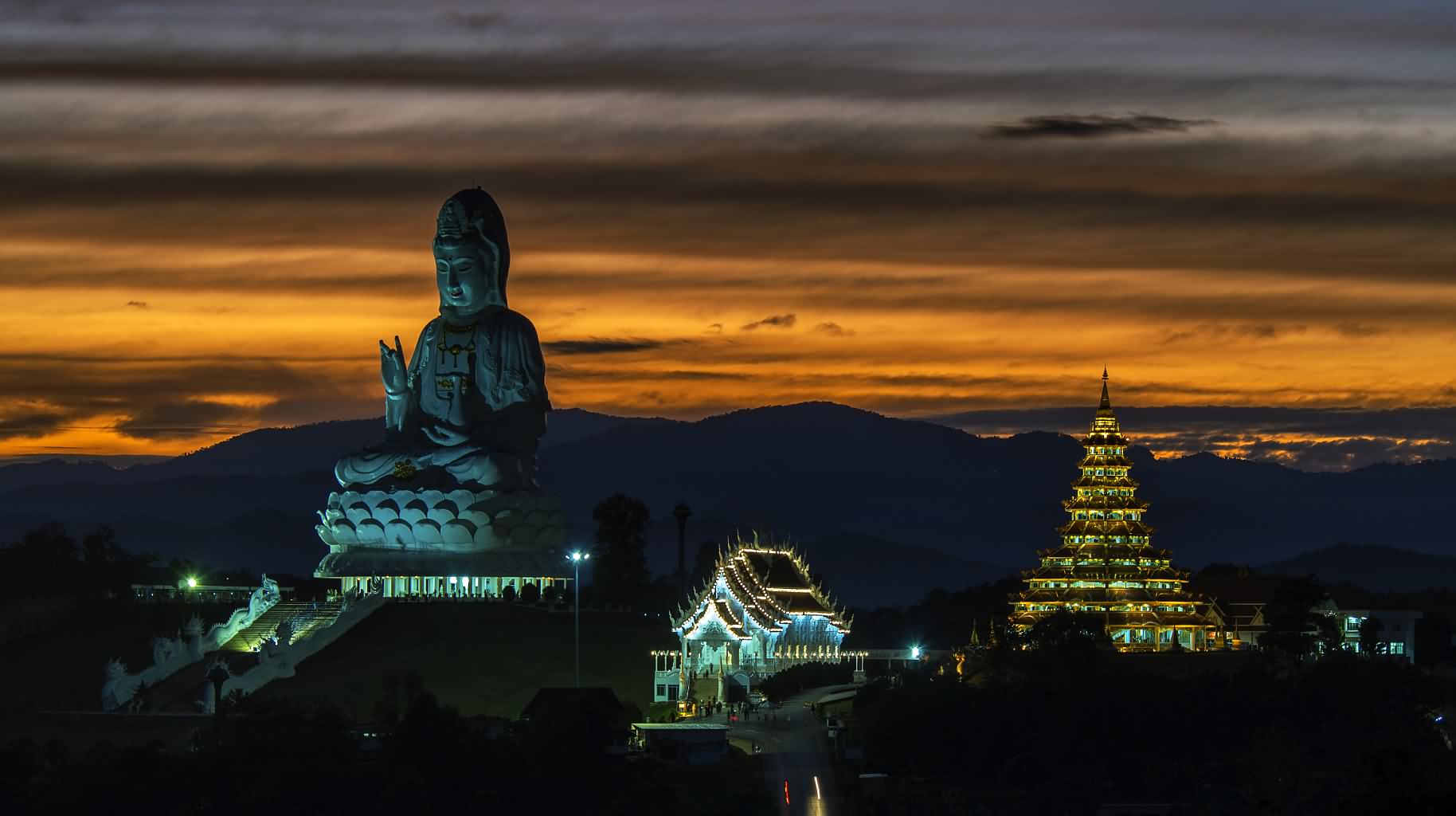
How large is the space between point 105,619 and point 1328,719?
3774 centimetres

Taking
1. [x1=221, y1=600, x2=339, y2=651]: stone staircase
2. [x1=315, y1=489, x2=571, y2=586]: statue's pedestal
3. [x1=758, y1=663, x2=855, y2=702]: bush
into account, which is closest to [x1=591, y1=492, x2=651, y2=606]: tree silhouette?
[x1=315, y1=489, x2=571, y2=586]: statue's pedestal

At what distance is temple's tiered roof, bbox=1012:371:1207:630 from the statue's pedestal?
15.5 metres

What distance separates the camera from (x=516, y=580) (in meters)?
97.2

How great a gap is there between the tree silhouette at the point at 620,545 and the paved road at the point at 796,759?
26897 millimetres

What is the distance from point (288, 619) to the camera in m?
91.6

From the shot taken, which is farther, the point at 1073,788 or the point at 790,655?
the point at 790,655

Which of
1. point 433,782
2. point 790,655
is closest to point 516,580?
point 790,655

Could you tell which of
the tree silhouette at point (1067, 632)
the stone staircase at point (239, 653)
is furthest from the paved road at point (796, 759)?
the stone staircase at point (239, 653)

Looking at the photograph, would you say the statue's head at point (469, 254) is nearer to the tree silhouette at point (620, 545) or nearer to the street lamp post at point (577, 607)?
the street lamp post at point (577, 607)

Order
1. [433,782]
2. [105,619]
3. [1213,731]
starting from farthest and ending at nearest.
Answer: [105,619], [1213,731], [433,782]

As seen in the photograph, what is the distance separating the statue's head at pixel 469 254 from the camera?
99.7m

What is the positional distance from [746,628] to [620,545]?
888 inches

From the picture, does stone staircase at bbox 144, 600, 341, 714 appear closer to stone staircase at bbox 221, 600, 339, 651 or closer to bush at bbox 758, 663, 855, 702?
stone staircase at bbox 221, 600, 339, 651

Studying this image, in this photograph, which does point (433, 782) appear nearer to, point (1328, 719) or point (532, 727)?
point (532, 727)
